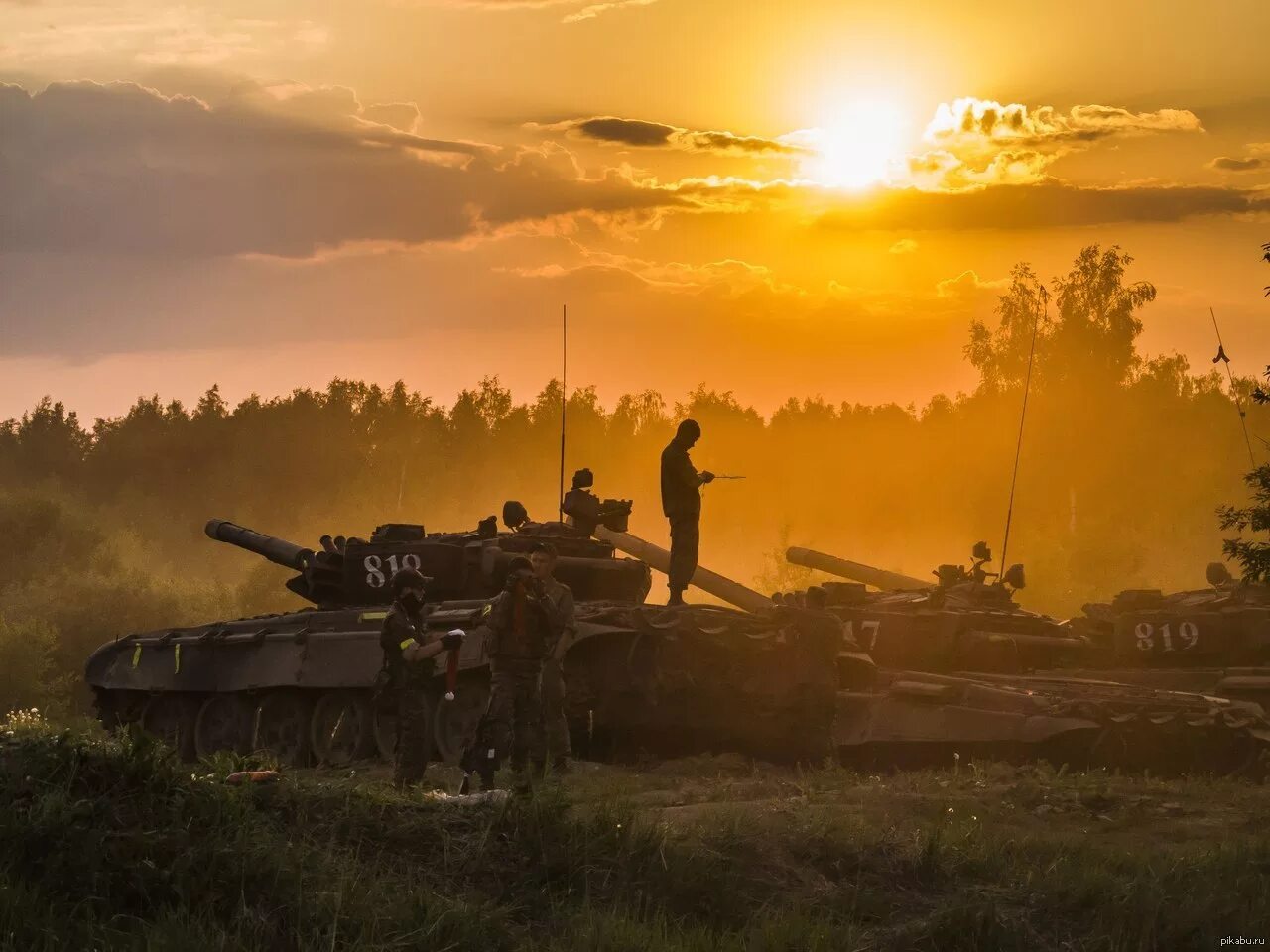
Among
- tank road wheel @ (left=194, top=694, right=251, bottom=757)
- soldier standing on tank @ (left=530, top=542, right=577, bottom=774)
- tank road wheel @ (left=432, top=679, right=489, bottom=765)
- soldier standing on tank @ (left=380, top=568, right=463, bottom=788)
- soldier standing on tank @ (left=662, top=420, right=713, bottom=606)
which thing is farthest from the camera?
tank road wheel @ (left=194, top=694, right=251, bottom=757)

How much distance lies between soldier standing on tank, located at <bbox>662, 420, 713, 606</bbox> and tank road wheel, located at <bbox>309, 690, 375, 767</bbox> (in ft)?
11.9

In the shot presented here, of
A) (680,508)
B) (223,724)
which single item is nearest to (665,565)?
(680,508)

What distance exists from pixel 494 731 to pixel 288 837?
14.9ft

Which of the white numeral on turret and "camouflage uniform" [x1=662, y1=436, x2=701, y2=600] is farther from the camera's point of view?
the white numeral on turret

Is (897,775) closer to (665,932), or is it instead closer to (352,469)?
(665,932)

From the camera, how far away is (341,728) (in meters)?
19.0

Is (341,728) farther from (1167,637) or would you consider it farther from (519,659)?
(1167,637)

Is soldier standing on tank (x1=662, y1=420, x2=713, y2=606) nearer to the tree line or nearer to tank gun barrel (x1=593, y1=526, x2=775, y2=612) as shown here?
tank gun barrel (x1=593, y1=526, x2=775, y2=612)

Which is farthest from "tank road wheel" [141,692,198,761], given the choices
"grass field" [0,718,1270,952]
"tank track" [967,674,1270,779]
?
"grass field" [0,718,1270,952]

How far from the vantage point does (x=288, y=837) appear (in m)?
9.23

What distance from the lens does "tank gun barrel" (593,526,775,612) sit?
21094 mm

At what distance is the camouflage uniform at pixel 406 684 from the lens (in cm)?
1398

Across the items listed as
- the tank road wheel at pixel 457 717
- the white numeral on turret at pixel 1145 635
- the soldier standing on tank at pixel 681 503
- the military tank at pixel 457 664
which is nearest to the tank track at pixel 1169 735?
the military tank at pixel 457 664

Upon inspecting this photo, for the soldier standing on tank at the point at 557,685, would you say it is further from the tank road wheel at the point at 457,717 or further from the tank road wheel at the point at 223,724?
the tank road wheel at the point at 223,724
